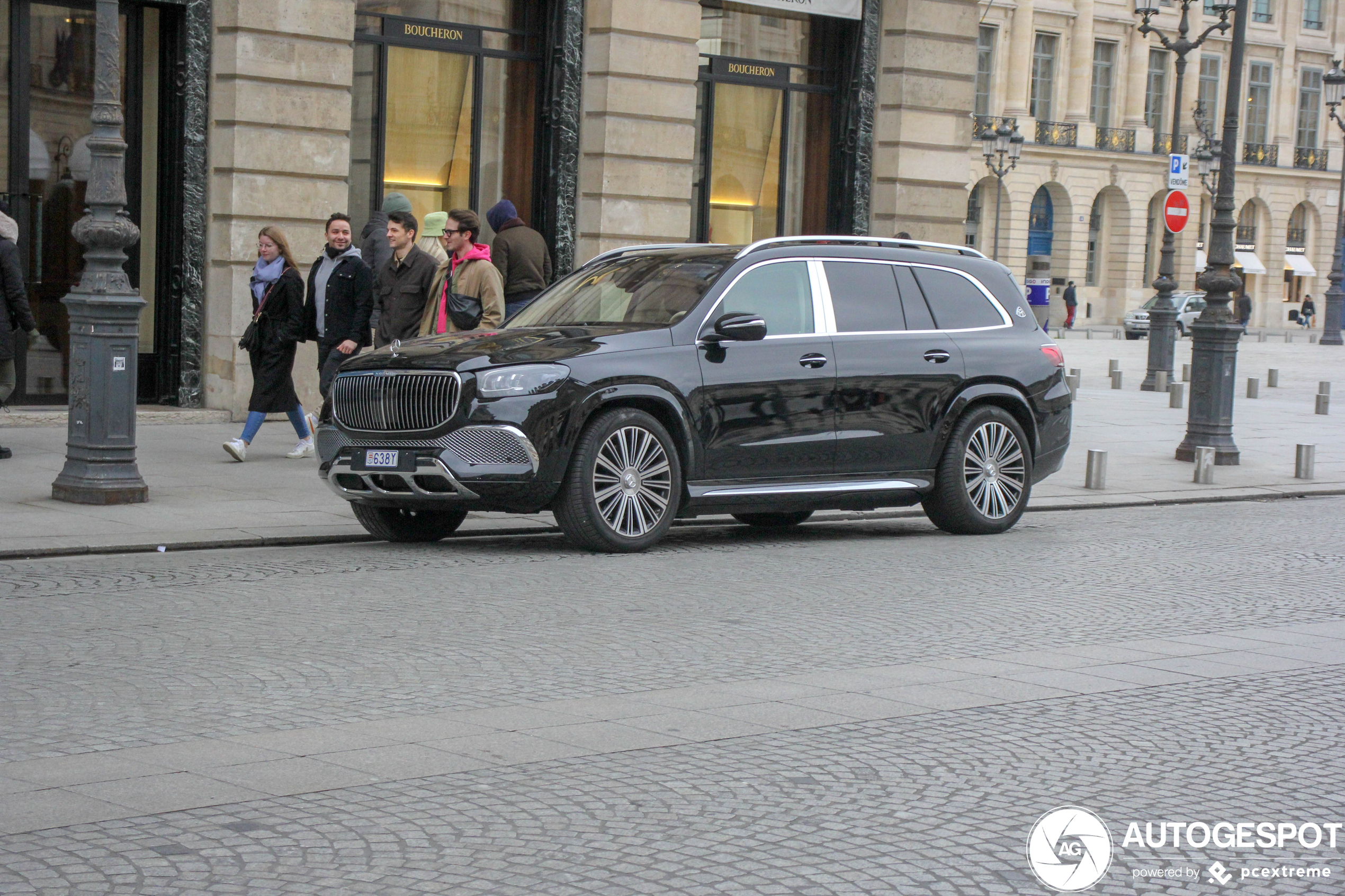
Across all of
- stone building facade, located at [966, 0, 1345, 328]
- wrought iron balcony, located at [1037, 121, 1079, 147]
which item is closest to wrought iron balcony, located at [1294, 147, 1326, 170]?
stone building facade, located at [966, 0, 1345, 328]

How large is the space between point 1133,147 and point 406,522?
66832 millimetres

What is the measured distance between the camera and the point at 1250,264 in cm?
7888

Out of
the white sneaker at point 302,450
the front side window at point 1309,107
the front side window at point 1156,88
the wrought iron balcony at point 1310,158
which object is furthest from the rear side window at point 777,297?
the front side window at point 1309,107

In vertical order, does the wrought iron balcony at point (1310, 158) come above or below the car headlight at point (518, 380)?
above

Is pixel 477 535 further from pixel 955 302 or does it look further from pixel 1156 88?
pixel 1156 88

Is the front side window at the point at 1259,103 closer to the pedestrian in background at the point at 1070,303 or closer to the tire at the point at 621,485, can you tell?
the pedestrian in background at the point at 1070,303

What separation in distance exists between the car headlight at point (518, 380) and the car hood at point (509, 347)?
52mm

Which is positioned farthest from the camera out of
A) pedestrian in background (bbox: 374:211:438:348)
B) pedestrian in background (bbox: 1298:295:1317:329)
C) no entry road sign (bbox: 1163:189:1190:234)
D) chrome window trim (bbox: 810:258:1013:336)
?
pedestrian in background (bbox: 1298:295:1317:329)

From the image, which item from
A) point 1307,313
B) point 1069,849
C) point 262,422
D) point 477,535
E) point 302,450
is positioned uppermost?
point 1307,313

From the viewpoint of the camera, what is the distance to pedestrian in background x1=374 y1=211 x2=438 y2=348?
13.4 meters

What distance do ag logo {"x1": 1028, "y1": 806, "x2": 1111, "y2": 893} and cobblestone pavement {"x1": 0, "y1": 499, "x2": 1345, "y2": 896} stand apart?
49 mm

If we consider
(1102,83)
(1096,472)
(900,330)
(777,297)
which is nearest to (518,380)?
(777,297)

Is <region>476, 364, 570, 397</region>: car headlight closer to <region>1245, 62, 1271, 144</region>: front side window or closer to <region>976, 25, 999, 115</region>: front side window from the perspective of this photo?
<region>976, 25, 999, 115</region>: front side window
